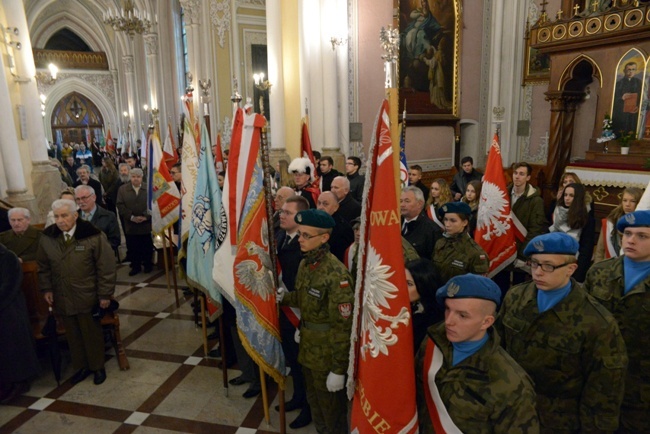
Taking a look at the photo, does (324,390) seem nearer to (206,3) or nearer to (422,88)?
(422,88)

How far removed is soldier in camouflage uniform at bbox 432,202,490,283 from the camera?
3344mm

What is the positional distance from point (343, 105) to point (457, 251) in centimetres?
715

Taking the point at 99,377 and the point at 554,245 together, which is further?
the point at 99,377

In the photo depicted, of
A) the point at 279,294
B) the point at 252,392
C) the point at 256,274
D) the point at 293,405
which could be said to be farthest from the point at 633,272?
the point at 252,392

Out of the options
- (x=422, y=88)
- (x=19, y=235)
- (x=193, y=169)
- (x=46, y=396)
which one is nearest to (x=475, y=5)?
(x=422, y=88)

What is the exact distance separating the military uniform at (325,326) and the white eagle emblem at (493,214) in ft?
8.04

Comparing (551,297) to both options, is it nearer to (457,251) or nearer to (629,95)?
(457,251)

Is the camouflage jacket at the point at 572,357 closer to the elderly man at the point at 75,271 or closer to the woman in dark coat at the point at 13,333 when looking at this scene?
the elderly man at the point at 75,271

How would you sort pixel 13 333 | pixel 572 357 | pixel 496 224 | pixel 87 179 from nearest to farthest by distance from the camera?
pixel 572 357
pixel 13 333
pixel 496 224
pixel 87 179

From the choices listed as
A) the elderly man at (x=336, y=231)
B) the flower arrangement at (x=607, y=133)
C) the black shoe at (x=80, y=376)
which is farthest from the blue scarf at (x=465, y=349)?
the flower arrangement at (x=607, y=133)

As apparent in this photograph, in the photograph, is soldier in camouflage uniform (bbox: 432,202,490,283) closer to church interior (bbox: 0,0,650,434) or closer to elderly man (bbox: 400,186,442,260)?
elderly man (bbox: 400,186,442,260)

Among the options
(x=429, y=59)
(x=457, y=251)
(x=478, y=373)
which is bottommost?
(x=478, y=373)

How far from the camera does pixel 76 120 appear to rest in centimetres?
3012

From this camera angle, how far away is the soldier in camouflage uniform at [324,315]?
272 centimetres
